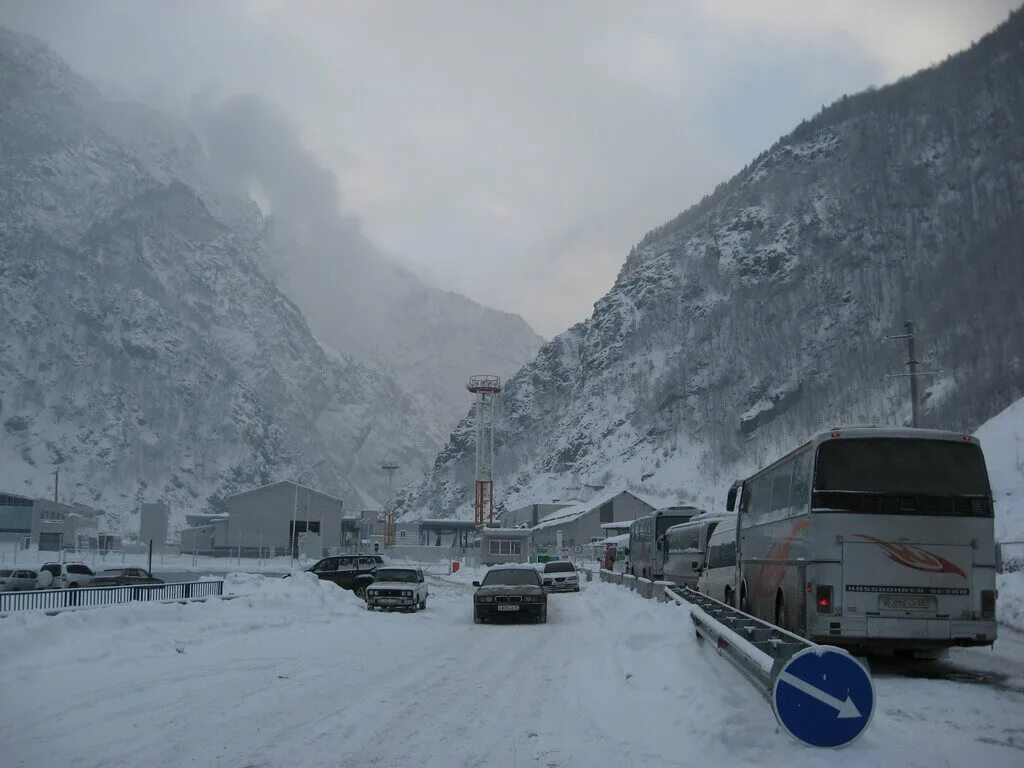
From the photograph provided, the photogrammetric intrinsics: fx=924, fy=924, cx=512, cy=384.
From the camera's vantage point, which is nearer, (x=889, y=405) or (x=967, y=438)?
(x=967, y=438)

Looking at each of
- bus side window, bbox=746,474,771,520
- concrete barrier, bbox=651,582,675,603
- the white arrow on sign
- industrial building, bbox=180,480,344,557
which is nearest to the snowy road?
the white arrow on sign

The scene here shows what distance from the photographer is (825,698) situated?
7.31 meters

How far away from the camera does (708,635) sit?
44.3 feet

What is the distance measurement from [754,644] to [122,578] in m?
29.9

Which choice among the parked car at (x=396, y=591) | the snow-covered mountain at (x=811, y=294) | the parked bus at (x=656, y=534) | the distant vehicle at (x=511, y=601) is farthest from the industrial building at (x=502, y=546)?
the distant vehicle at (x=511, y=601)

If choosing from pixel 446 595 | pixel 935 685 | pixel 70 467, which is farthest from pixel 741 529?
pixel 70 467

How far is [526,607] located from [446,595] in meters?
14.1

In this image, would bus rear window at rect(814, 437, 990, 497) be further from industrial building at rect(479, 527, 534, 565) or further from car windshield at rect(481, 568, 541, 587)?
industrial building at rect(479, 527, 534, 565)

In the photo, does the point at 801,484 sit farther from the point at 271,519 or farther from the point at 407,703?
the point at 271,519

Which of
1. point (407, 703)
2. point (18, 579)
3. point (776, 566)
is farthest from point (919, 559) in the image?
point (18, 579)

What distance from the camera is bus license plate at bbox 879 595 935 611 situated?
12.5 m

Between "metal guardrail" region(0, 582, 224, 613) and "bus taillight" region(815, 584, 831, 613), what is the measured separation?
13.2 m

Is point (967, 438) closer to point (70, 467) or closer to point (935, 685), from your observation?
point (935, 685)

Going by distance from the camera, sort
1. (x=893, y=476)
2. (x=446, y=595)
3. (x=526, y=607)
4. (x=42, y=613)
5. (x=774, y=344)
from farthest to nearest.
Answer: (x=774, y=344) → (x=446, y=595) → (x=526, y=607) → (x=42, y=613) → (x=893, y=476)
